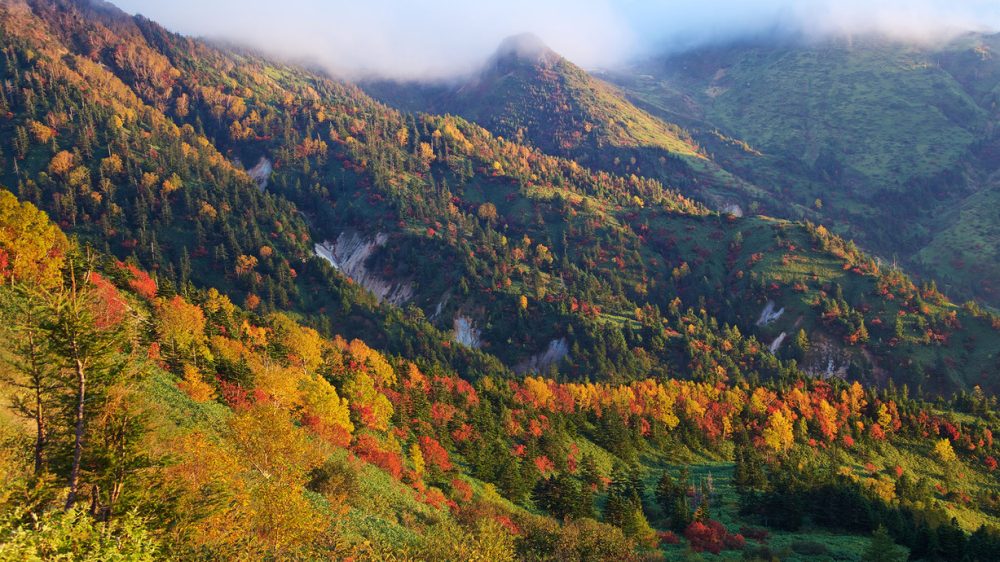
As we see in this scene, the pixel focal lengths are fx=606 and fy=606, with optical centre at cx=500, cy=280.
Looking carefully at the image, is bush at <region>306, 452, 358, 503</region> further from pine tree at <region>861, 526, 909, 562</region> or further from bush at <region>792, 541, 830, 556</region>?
bush at <region>792, 541, 830, 556</region>

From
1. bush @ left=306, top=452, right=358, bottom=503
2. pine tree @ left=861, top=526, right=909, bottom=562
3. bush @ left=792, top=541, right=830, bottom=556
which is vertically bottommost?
bush @ left=306, top=452, right=358, bottom=503

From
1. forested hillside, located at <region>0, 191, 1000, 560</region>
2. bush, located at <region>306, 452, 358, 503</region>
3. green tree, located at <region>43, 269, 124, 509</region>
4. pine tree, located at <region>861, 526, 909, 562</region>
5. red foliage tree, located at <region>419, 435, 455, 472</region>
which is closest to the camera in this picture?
green tree, located at <region>43, 269, 124, 509</region>

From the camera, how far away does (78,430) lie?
94.5 feet

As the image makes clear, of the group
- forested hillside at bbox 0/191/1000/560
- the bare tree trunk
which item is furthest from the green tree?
forested hillside at bbox 0/191/1000/560

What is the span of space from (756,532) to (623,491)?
21269 mm

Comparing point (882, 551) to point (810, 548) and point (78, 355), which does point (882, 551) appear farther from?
point (78, 355)

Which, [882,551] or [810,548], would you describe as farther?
[810,548]

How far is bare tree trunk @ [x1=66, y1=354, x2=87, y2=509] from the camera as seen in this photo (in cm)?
2814

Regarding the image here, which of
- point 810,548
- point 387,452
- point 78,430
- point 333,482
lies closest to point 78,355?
point 78,430

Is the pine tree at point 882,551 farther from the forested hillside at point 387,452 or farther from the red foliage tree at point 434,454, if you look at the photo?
the red foliage tree at point 434,454

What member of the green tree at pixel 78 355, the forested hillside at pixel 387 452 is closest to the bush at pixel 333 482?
the forested hillside at pixel 387 452

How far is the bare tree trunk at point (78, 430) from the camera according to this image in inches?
1108

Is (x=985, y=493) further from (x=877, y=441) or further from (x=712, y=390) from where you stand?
(x=712, y=390)

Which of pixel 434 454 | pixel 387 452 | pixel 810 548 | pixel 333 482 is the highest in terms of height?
pixel 810 548
